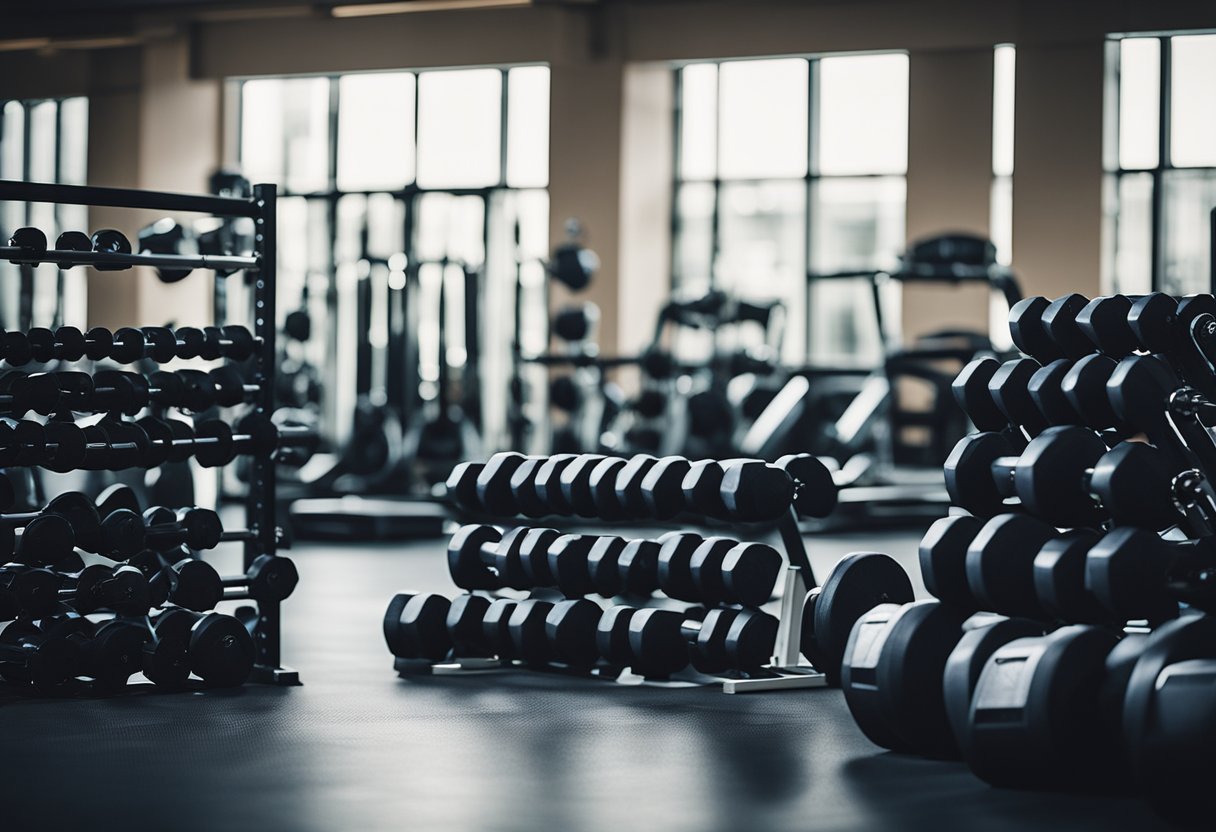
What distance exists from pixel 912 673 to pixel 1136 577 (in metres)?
0.46

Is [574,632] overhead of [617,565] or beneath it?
beneath

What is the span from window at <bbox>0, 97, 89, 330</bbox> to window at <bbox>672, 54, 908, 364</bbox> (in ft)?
15.0

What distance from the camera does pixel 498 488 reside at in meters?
4.27

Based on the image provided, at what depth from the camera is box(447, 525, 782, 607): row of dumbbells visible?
3836 millimetres

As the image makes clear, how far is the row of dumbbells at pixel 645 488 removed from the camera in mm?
3877

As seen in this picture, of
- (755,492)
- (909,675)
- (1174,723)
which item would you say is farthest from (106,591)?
(1174,723)

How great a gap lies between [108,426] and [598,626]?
4.03 ft

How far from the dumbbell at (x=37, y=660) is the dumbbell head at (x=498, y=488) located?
1.09 m

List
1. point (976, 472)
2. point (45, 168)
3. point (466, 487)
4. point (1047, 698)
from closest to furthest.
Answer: point (1047, 698)
point (976, 472)
point (466, 487)
point (45, 168)

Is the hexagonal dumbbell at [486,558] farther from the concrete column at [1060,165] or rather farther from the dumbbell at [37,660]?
the concrete column at [1060,165]

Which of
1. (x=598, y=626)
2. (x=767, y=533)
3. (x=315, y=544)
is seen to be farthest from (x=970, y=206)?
(x=598, y=626)

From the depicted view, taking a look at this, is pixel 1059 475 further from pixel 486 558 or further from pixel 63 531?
pixel 63 531

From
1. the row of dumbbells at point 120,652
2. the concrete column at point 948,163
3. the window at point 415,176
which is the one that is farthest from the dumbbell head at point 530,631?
the concrete column at point 948,163

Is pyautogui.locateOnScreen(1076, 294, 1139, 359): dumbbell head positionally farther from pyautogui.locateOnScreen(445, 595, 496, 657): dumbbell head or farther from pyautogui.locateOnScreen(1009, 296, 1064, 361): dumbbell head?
pyautogui.locateOnScreen(445, 595, 496, 657): dumbbell head
